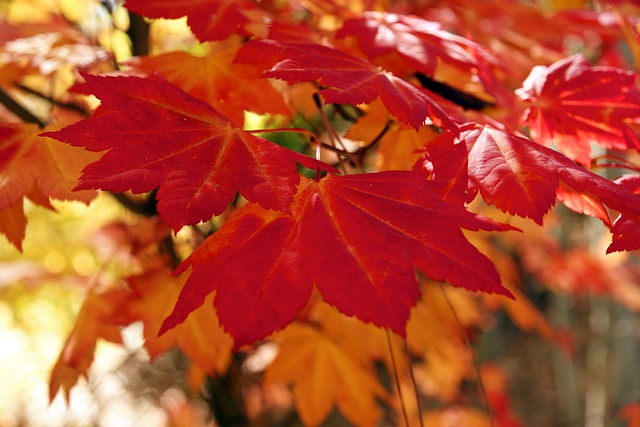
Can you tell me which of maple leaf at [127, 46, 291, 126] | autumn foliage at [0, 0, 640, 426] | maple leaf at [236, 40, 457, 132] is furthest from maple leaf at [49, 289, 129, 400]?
maple leaf at [236, 40, 457, 132]

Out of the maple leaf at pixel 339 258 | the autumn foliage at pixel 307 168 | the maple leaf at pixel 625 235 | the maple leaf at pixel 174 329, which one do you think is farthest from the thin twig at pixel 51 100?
the maple leaf at pixel 625 235

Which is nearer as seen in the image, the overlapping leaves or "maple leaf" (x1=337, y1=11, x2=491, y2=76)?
the overlapping leaves

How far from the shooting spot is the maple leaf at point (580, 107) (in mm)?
688

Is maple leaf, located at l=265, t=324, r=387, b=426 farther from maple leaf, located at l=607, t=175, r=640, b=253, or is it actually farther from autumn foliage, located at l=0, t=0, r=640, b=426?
maple leaf, located at l=607, t=175, r=640, b=253

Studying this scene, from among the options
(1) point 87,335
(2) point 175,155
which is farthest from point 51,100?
(2) point 175,155

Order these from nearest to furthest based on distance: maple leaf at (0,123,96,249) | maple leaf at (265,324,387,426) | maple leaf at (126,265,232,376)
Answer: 1. maple leaf at (0,123,96,249)
2. maple leaf at (126,265,232,376)
3. maple leaf at (265,324,387,426)

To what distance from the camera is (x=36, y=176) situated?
629 mm

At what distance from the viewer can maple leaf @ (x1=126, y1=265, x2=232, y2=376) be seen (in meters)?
0.83

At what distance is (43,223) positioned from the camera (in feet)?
8.04

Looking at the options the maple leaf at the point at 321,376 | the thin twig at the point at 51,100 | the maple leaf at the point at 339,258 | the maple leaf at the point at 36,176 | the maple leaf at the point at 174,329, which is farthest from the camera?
the maple leaf at the point at 321,376

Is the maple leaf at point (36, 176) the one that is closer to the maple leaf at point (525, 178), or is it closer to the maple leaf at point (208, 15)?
the maple leaf at point (208, 15)

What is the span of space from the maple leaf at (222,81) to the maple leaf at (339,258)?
0.20 meters

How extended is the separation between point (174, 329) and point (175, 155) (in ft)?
1.42

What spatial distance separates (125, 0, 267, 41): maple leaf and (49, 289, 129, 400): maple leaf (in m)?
0.47
